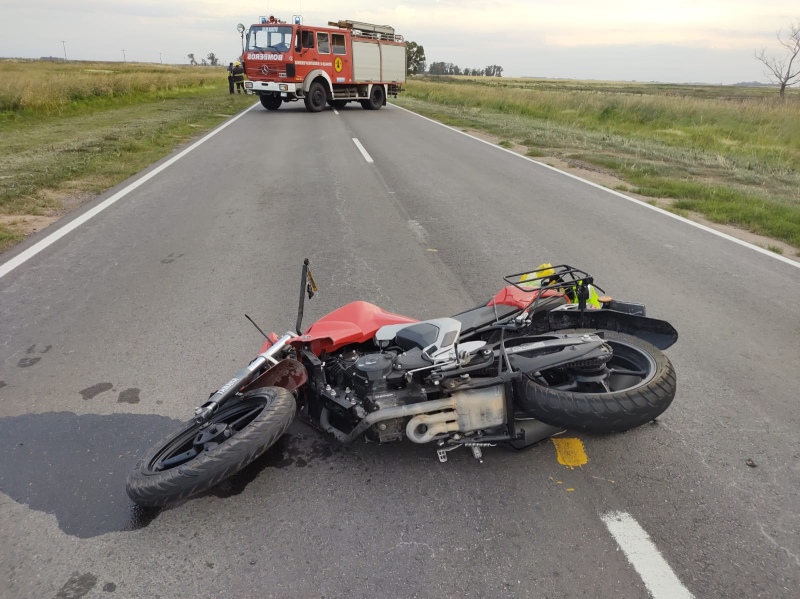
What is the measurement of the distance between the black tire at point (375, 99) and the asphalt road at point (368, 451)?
73.7 feet

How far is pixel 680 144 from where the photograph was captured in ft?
60.6

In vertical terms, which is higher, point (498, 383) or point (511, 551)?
point (498, 383)

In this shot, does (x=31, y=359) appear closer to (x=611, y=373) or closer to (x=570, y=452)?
(x=570, y=452)

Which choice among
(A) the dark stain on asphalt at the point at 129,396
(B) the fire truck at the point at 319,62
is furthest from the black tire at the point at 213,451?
(B) the fire truck at the point at 319,62

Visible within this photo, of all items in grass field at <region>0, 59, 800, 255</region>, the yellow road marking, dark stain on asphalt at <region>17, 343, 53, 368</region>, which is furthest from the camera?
grass field at <region>0, 59, 800, 255</region>

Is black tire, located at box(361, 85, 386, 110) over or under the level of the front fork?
over

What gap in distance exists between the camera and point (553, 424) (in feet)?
10.1

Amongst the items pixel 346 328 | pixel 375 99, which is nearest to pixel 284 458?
pixel 346 328

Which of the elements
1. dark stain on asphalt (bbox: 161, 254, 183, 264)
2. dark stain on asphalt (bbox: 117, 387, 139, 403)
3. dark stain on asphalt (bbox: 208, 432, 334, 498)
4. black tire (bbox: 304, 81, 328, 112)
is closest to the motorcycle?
dark stain on asphalt (bbox: 208, 432, 334, 498)

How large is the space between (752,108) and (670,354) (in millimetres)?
23118

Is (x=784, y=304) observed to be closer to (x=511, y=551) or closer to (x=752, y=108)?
(x=511, y=551)

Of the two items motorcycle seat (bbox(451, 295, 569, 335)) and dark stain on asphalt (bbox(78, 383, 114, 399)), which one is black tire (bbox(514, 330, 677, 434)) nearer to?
motorcycle seat (bbox(451, 295, 569, 335))

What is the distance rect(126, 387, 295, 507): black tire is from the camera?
2742 millimetres

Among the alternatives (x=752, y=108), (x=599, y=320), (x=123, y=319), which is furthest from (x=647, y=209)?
(x=752, y=108)
